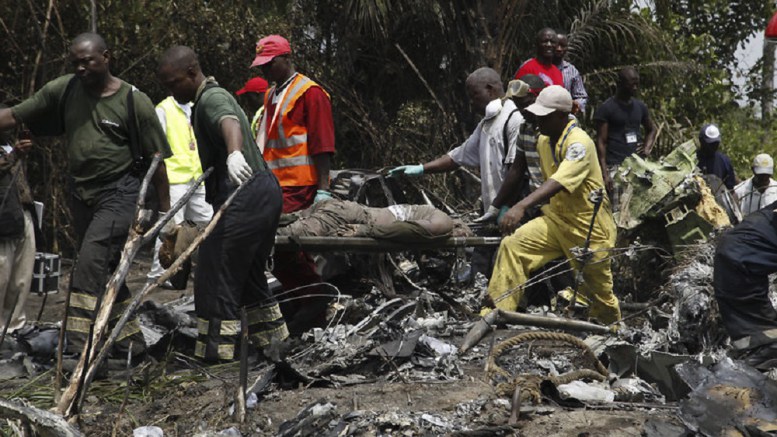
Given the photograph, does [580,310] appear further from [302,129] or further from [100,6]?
[100,6]

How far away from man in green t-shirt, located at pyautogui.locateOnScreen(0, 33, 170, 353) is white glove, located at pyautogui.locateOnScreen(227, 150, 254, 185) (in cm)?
81

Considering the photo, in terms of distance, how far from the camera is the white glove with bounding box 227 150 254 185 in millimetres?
5109

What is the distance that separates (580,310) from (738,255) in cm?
176

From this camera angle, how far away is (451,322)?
6.59 m

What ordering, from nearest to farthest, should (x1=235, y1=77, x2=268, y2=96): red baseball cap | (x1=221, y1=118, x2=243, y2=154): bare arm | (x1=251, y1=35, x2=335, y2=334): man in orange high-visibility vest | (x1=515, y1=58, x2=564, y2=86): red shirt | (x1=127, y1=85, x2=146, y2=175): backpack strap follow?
(x1=221, y1=118, x2=243, y2=154): bare arm → (x1=127, y1=85, x2=146, y2=175): backpack strap → (x1=251, y1=35, x2=335, y2=334): man in orange high-visibility vest → (x1=235, y1=77, x2=268, y2=96): red baseball cap → (x1=515, y1=58, x2=564, y2=86): red shirt

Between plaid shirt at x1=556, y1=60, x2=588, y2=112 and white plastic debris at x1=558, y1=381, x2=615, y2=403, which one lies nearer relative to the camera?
white plastic debris at x1=558, y1=381, x2=615, y2=403

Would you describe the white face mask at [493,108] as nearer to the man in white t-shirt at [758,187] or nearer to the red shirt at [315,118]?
the red shirt at [315,118]

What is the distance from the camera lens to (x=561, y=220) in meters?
6.45

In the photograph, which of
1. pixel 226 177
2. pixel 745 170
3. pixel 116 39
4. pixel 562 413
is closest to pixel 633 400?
pixel 562 413

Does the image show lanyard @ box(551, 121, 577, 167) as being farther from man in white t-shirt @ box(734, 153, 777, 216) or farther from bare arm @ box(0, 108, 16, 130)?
man in white t-shirt @ box(734, 153, 777, 216)

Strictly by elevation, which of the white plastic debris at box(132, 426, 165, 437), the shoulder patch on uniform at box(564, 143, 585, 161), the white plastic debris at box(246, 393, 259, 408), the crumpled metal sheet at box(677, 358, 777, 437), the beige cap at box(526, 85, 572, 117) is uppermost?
the beige cap at box(526, 85, 572, 117)

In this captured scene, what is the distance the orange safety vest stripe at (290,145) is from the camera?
22.5 ft

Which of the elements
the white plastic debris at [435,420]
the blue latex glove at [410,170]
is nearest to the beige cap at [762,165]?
the blue latex glove at [410,170]

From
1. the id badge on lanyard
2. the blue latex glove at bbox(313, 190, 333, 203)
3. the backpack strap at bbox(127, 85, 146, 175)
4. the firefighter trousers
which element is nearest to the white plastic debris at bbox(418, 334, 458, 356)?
the firefighter trousers
